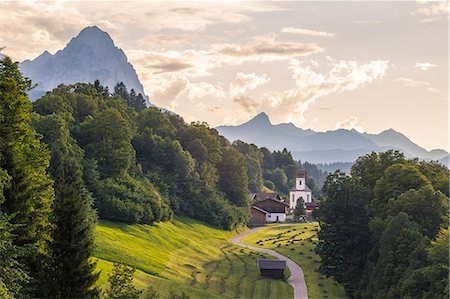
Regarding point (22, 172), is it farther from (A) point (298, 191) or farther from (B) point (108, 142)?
(A) point (298, 191)

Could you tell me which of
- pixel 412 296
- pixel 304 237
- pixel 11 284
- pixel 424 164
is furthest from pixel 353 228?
pixel 11 284

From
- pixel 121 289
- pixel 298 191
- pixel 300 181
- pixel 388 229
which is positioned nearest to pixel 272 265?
pixel 388 229

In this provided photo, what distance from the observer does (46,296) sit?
1292 inches

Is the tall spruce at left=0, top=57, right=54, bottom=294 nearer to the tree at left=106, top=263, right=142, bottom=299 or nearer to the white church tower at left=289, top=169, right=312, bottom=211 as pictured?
the tree at left=106, top=263, right=142, bottom=299

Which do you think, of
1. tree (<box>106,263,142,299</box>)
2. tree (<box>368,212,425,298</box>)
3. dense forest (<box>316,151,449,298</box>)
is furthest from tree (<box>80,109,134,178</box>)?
tree (<box>106,263,142,299</box>)

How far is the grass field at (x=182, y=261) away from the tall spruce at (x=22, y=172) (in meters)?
12.2

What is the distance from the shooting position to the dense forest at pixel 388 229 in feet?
158

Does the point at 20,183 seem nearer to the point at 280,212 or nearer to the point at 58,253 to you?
the point at 58,253

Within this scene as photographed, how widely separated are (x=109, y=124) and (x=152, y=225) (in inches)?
732

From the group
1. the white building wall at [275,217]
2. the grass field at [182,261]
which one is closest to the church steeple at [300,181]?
the white building wall at [275,217]

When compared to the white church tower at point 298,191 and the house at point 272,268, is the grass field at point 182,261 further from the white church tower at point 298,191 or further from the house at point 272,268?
the white church tower at point 298,191

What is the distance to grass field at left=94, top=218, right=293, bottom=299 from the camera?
55625 mm

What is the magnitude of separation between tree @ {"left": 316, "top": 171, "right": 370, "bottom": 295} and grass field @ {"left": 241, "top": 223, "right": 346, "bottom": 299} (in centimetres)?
166

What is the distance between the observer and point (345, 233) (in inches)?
2771
